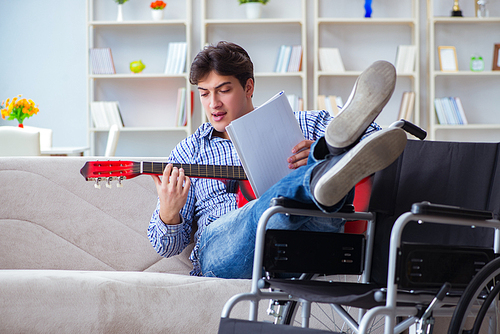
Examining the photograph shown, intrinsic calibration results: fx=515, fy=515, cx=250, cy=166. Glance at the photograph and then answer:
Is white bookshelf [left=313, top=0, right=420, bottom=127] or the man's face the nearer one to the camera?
the man's face

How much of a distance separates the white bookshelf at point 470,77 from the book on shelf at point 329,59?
0.77 m

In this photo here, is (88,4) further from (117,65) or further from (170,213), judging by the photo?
(170,213)

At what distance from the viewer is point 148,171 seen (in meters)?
1.48

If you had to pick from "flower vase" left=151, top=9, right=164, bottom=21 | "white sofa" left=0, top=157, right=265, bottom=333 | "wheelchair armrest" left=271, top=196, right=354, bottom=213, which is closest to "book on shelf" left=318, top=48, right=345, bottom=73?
"flower vase" left=151, top=9, right=164, bottom=21

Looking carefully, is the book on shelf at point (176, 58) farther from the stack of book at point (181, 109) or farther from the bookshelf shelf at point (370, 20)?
the bookshelf shelf at point (370, 20)

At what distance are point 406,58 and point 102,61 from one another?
2484mm

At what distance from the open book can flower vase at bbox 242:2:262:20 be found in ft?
9.88

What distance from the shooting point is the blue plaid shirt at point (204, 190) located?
1533mm

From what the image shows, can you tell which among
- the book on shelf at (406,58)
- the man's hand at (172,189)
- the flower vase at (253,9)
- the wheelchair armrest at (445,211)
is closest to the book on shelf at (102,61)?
the flower vase at (253,9)

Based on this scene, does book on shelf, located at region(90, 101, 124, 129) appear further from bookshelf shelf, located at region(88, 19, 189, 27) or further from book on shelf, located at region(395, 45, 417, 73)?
Result: book on shelf, located at region(395, 45, 417, 73)

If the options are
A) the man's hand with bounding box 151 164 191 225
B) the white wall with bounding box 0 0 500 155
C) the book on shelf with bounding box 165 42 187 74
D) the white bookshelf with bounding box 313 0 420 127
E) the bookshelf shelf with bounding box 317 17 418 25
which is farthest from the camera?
the white wall with bounding box 0 0 500 155

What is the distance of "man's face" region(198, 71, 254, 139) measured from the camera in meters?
1.61

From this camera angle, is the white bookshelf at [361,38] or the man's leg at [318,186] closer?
the man's leg at [318,186]

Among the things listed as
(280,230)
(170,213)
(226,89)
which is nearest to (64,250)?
(170,213)
